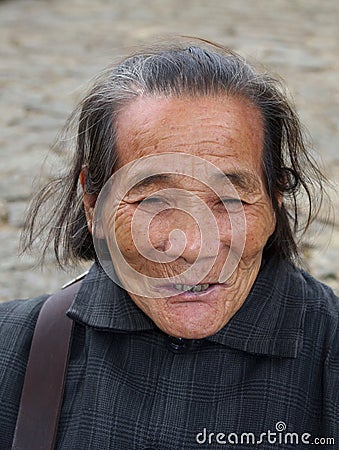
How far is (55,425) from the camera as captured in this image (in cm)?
189

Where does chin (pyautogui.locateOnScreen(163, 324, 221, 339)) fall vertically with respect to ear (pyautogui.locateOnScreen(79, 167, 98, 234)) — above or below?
below

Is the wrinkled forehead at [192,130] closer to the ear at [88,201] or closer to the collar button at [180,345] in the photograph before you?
the ear at [88,201]

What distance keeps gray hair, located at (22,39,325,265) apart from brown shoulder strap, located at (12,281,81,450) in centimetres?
20

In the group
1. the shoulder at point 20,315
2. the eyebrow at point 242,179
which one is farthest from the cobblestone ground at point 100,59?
the eyebrow at point 242,179

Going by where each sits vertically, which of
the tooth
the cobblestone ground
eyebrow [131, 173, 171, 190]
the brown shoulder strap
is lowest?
the brown shoulder strap

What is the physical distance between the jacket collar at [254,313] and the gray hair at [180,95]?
0.10 meters

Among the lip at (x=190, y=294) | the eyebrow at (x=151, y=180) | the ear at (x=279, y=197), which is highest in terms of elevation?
the ear at (x=279, y=197)

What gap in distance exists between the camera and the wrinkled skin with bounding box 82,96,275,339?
1.77 m

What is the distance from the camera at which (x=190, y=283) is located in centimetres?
180

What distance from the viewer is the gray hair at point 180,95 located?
183 centimetres

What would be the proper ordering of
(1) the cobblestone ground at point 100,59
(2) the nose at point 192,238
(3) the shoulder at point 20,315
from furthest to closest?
(1) the cobblestone ground at point 100,59
(3) the shoulder at point 20,315
(2) the nose at point 192,238

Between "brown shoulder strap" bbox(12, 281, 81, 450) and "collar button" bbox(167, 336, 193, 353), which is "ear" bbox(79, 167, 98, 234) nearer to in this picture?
"brown shoulder strap" bbox(12, 281, 81, 450)

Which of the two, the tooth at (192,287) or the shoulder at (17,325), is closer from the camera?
the tooth at (192,287)

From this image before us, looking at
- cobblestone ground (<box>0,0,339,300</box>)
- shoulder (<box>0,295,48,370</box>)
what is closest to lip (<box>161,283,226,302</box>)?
shoulder (<box>0,295,48,370</box>)
